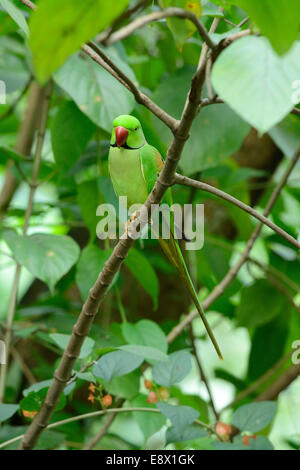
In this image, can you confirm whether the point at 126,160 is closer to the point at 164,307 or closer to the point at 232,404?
the point at 232,404

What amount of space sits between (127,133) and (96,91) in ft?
0.82

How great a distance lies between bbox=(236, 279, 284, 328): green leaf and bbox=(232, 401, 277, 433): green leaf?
407mm

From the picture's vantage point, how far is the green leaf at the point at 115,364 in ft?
2.56

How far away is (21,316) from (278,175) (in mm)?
1078

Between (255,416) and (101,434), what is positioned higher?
(255,416)

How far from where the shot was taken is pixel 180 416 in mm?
778

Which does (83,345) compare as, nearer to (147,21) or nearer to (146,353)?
(146,353)

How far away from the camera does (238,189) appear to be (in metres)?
1.50

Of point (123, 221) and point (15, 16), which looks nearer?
point (15, 16)

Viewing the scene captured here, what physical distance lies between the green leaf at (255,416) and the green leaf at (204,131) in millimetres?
426

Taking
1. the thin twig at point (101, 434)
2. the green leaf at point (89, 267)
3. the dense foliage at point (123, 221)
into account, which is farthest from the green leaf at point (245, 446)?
the green leaf at point (89, 267)

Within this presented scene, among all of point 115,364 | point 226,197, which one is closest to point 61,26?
point 226,197

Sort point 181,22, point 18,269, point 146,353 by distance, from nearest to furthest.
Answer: point 181,22 → point 146,353 → point 18,269

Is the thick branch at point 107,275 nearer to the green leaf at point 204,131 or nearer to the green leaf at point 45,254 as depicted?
the green leaf at point 45,254
